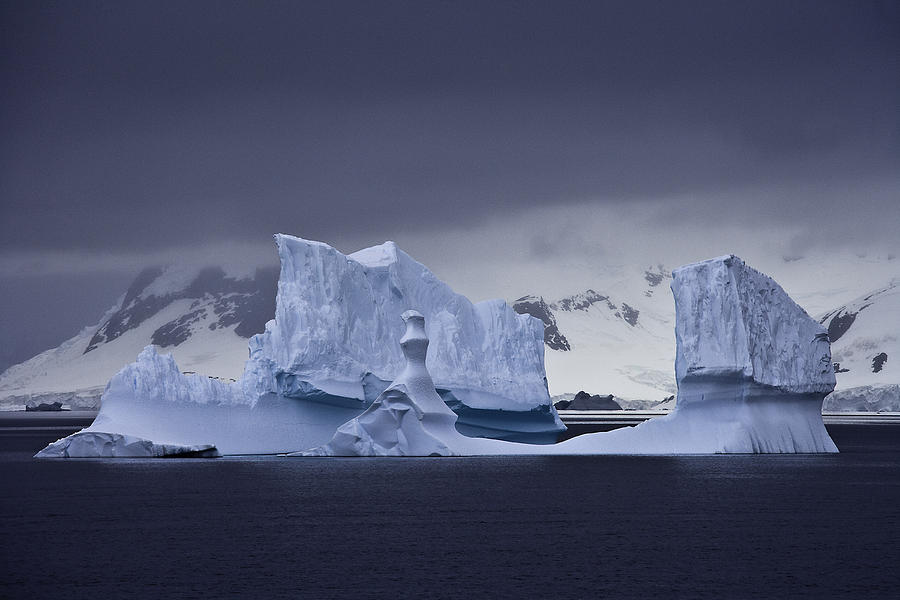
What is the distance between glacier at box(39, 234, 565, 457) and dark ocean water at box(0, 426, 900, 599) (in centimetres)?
277

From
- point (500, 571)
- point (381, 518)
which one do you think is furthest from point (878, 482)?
point (500, 571)

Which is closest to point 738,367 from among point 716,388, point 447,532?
point 716,388

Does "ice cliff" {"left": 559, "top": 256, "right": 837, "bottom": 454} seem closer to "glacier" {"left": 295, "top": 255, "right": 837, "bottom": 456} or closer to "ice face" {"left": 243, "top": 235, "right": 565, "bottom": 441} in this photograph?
"glacier" {"left": 295, "top": 255, "right": 837, "bottom": 456}

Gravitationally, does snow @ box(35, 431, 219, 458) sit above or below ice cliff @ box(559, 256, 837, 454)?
below

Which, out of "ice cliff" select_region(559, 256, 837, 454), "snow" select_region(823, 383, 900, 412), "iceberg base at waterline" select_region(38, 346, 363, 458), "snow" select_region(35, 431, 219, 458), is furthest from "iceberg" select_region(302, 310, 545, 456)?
"snow" select_region(823, 383, 900, 412)

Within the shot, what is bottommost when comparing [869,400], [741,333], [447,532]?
[447,532]

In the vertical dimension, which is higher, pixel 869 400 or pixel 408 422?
pixel 869 400

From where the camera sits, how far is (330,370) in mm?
54156

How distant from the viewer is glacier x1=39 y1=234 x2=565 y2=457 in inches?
2023

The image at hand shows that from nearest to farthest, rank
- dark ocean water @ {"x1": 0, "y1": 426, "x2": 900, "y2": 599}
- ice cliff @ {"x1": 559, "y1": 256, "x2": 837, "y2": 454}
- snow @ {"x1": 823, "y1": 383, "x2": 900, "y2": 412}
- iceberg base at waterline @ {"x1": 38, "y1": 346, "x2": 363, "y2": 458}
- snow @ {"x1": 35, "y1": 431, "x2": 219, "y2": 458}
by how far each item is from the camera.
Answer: dark ocean water @ {"x1": 0, "y1": 426, "x2": 900, "y2": 599} → ice cliff @ {"x1": 559, "y1": 256, "x2": 837, "y2": 454} → iceberg base at waterline @ {"x1": 38, "y1": 346, "x2": 363, "y2": 458} → snow @ {"x1": 35, "y1": 431, "x2": 219, "y2": 458} → snow @ {"x1": 823, "y1": 383, "x2": 900, "y2": 412}

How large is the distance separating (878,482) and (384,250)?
25430 mm

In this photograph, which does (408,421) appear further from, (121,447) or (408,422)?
(121,447)

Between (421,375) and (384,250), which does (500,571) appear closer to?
(421,375)

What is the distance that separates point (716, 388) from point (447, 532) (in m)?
20.4
